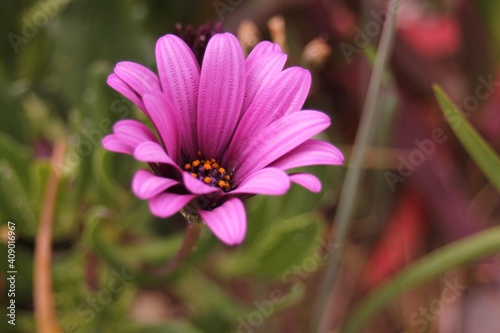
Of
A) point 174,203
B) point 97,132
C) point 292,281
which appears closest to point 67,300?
point 97,132

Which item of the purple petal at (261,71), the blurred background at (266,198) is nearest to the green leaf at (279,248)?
the blurred background at (266,198)

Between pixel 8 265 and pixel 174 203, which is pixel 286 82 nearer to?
pixel 174 203
